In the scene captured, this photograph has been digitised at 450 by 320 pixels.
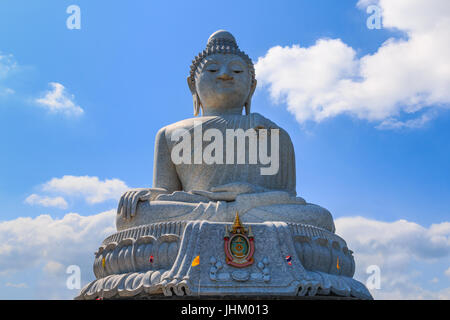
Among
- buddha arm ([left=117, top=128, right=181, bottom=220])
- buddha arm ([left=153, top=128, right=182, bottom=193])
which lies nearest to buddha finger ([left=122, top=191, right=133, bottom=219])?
buddha arm ([left=117, top=128, right=181, bottom=220])

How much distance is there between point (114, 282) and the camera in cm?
765

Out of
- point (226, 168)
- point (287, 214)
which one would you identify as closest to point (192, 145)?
point (226, 168)

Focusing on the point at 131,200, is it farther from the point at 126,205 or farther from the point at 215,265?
the point at 215,265

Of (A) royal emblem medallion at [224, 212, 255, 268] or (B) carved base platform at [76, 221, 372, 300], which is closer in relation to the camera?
(B) carved base platform at [76, 221, 372, 300]

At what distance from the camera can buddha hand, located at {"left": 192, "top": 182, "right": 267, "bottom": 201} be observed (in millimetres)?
8570

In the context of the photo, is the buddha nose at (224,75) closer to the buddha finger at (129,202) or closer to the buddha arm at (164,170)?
the buddha arm at (164,170)

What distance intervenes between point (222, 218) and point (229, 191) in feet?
2.31

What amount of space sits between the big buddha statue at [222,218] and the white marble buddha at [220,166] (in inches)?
0.7

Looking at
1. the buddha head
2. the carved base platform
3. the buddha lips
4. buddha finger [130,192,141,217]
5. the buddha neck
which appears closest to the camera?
the carved base platform

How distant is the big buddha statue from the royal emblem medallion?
0.01m

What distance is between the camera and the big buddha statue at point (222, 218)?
711cm

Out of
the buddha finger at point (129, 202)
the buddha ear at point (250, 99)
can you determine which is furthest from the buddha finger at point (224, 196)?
the buddha ear at point (250, 99)

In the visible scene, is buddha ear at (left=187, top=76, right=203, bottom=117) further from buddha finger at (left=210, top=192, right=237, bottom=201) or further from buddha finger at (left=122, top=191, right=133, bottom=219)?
buddha finger at (left=122, top=191, right=133, bottom=219)

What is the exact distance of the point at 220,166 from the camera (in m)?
9.34
